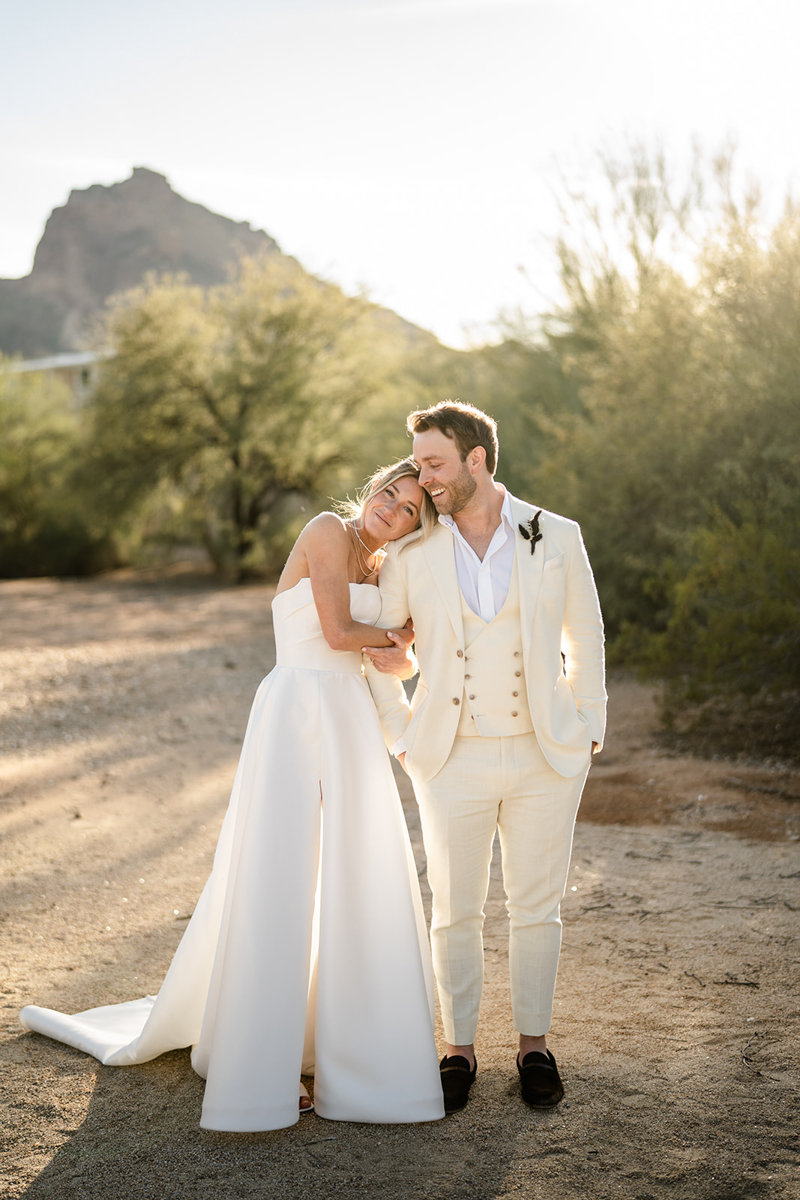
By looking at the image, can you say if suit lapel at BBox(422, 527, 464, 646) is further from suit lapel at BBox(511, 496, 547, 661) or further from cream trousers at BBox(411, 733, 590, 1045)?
cream trousers at BBox(411, 733, 590, 1045)

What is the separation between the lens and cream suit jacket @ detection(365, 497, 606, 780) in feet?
9.61

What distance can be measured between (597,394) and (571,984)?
9.61 meters

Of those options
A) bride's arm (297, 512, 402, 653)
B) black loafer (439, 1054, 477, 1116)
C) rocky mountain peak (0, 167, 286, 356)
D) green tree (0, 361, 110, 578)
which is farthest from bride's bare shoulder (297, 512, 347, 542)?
rocky mountain peak (0, 167, 286, 356)

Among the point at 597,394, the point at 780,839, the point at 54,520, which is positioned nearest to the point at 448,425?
the point at 780,839

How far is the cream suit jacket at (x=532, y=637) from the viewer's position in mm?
2930

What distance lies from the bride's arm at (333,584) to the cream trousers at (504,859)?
1.49 ft

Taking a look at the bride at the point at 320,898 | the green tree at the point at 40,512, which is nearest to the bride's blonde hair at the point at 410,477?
the bride at the point at 320,898

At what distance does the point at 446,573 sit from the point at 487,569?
0.13 meters

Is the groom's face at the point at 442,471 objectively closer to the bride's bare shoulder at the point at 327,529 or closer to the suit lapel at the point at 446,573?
the suit lapel at the point at 446,573

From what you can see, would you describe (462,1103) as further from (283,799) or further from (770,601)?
(770,601)

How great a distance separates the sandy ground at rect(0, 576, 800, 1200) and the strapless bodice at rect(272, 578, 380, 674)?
44.9 inches

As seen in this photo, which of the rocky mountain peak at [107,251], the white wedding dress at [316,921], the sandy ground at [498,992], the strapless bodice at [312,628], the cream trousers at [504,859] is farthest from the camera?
the rocky mountain peak at [107,251]

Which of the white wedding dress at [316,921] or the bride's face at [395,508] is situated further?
the bride's face at [395,508]

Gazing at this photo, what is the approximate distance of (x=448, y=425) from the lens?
113 inches
